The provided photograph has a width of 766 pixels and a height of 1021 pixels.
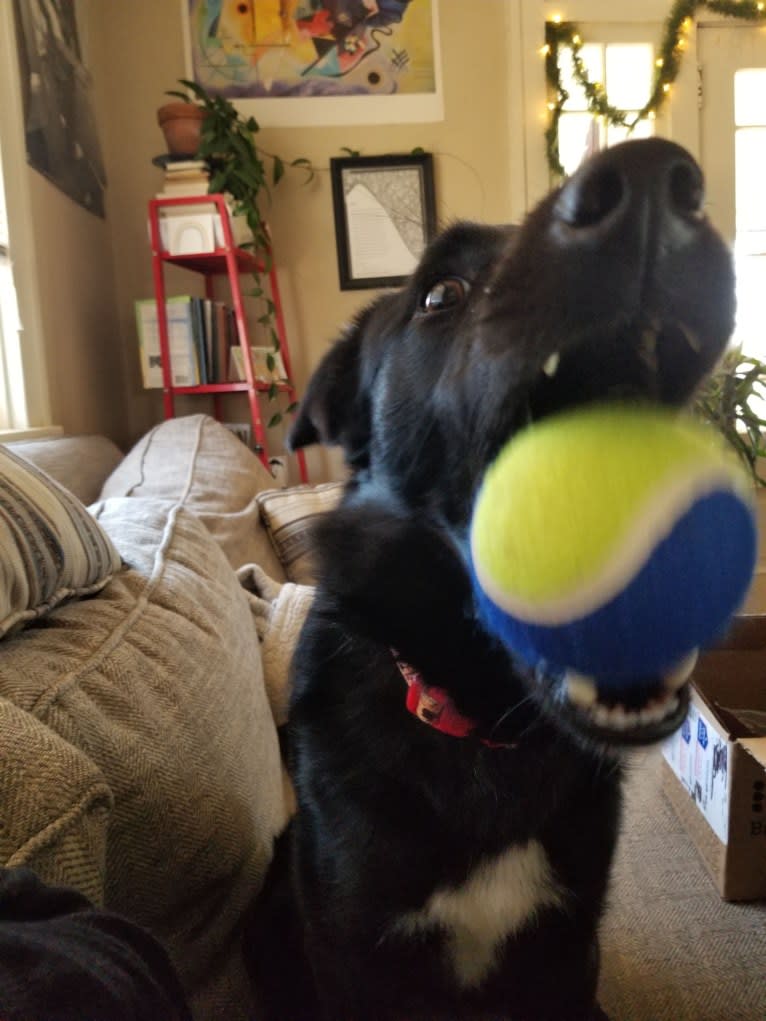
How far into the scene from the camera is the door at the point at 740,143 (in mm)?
3062

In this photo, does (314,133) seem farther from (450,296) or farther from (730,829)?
(730,829)

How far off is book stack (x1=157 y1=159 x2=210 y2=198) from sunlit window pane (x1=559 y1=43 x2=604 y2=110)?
1.57m

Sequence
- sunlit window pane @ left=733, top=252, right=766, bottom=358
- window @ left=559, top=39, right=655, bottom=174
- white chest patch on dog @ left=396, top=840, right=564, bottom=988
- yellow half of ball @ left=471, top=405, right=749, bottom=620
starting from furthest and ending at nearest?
sunlit window pane @ left=733, top=252, right=766, bottom=358, window @ left=559, top=39, right=655, bottom=174, white chest patch on dog @ left=396, top=840, right=564, bottom=988, yellow half of ball @ left=471, top=405, right=749, bottom=620

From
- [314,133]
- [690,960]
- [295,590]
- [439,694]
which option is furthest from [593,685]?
[314,133]

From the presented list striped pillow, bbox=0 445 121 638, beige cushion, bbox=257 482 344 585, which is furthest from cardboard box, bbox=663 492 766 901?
beige cushion, bbox=257 482 344 585

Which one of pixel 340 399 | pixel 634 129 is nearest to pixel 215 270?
pixel 634 129

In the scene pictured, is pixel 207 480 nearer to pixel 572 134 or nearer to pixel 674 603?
pixel 674 603

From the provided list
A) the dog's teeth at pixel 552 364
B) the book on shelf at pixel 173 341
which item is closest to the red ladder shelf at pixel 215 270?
the book on shelf at pixel 173 341

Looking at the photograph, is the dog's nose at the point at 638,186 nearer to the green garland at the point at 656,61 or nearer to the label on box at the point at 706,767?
the label on box at the point at 706,767

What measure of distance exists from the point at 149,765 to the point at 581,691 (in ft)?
1.27

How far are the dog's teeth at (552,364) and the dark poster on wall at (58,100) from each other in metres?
2.14

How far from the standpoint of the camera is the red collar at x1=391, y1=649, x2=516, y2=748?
71 centimetres

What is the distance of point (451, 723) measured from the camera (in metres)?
0.72

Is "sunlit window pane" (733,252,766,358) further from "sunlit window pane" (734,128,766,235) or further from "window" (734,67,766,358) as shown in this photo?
"sunlit window pane" (734,128,766,235)
